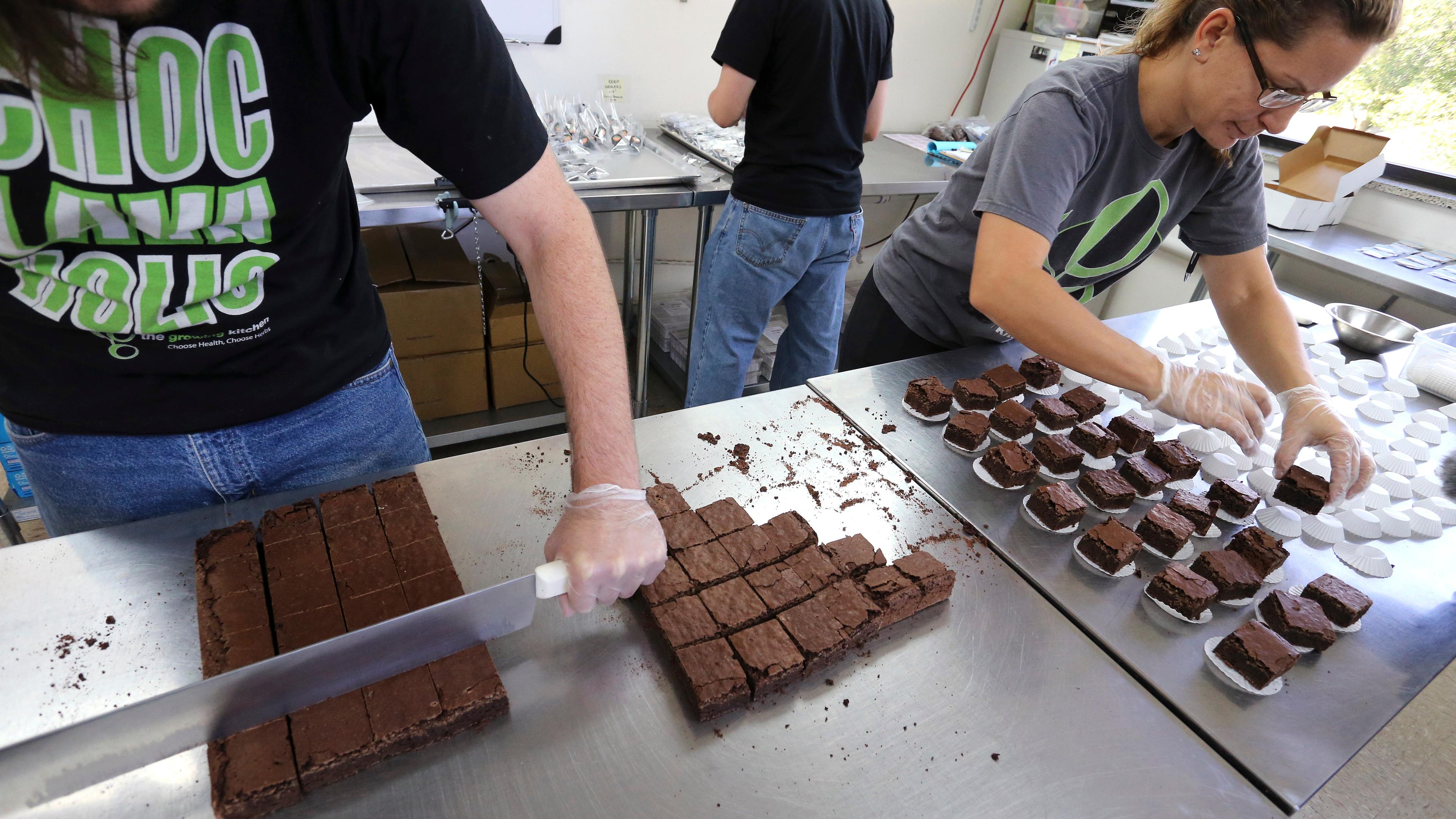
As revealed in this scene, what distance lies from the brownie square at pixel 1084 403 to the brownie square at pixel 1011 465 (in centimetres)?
31

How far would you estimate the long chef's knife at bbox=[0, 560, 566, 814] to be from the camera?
0.88 m

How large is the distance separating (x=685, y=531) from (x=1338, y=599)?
1324 mm

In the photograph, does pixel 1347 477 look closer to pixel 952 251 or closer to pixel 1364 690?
pixel 1364 690

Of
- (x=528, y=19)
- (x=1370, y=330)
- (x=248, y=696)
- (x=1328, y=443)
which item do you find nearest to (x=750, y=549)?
(x=248, y=696)

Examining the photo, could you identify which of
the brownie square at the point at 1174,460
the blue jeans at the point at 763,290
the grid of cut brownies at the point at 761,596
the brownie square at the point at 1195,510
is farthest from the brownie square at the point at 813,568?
the blue jeans at the point at 763,290

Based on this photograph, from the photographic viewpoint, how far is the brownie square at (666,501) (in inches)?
56.6

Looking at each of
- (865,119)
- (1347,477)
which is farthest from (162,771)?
(865,119)

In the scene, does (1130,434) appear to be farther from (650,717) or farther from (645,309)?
(645,309)

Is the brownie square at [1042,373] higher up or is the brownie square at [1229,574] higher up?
the brownie square at [1042,373]

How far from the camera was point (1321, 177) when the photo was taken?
3.95 meters

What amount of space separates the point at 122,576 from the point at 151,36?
2.81 feet

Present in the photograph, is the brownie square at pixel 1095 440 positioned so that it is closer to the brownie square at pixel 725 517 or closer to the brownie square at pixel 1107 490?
the brownie square at pixel 1107 490

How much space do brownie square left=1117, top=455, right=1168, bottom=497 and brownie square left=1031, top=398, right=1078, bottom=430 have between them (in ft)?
0.56

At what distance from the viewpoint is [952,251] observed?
206cm
